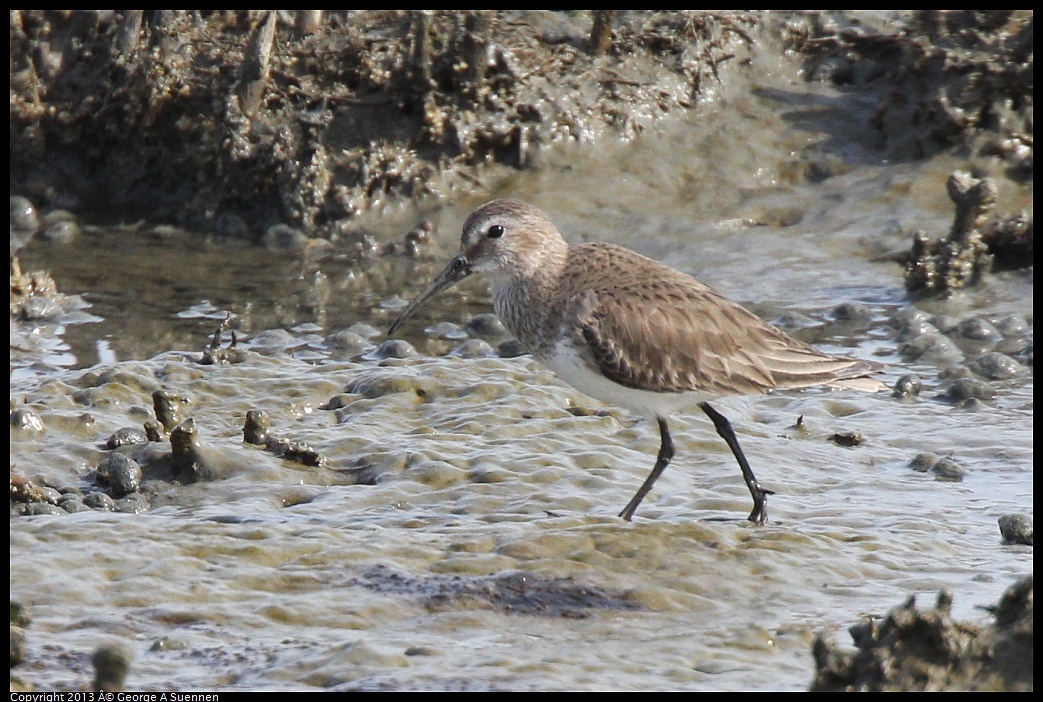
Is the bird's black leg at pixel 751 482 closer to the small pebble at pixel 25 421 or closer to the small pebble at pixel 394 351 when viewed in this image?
the small pebble at pixel 394 351

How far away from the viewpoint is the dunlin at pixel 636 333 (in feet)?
24.0

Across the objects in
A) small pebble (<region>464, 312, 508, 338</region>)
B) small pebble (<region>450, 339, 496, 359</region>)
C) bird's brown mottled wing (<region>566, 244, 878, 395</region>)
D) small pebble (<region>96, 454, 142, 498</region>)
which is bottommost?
small pebble (<region>96, 454, 142, 498</region>)

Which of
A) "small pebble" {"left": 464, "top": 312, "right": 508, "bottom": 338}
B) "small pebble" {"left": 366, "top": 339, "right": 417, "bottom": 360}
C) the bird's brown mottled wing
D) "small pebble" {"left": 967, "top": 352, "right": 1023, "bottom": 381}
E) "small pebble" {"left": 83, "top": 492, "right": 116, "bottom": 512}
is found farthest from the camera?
"small pebble" {"left": 464, "top": 312, "right": 508, "bottom": 338}

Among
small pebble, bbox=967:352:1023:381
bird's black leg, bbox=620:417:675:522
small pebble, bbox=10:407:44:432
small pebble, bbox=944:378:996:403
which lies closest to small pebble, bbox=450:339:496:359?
bird's black leg, bbox=620:417:675:522

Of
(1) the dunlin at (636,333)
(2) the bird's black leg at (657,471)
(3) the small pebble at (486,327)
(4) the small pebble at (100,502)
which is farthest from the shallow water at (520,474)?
(1) the dunlin at (636,333)

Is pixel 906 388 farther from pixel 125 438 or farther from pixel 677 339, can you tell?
pixel 125 438

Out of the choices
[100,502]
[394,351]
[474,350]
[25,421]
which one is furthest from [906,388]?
[25,421]

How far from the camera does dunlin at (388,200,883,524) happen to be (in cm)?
731

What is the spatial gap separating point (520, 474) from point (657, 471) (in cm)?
81

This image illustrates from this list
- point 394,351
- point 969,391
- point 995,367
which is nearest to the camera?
point 969,391

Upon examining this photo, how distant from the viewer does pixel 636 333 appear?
7.27 meters

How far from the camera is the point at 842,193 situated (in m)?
12.3

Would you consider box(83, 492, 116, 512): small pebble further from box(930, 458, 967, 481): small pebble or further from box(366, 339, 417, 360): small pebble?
box(930, 458, 967, 481): small pebble
